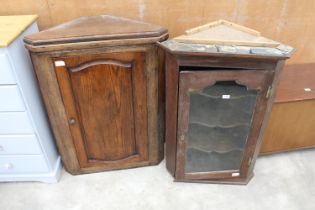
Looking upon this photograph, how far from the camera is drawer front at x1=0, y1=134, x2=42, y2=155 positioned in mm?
1376

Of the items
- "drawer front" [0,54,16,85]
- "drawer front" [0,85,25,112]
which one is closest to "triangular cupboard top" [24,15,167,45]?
"drawer front" [0,54,16,85]

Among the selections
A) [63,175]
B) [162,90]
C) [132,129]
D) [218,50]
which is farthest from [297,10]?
[63,175]

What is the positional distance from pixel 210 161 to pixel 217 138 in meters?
0.17

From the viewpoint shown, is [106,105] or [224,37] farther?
[106,105]

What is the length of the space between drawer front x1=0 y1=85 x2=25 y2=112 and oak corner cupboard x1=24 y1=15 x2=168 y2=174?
0.38ft

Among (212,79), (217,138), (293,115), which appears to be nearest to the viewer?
(212,79)

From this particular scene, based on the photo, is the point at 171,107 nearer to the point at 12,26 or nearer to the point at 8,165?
the point at 12,26

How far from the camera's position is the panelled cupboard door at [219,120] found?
1.15 metres

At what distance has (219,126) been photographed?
134cm

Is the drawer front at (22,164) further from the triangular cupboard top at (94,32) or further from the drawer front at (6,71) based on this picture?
the triangular cupboard top at (94,32)

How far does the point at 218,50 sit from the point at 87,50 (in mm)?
590

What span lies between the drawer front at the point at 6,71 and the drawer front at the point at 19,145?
0.34 metres

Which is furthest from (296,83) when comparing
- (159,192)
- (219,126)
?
(159,192)

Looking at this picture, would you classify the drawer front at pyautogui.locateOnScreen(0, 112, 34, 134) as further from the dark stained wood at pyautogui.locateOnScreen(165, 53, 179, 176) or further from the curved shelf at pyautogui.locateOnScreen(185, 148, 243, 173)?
the curved shelf at pyautogui.locateOnScreen(185, 148, 243, 173)
